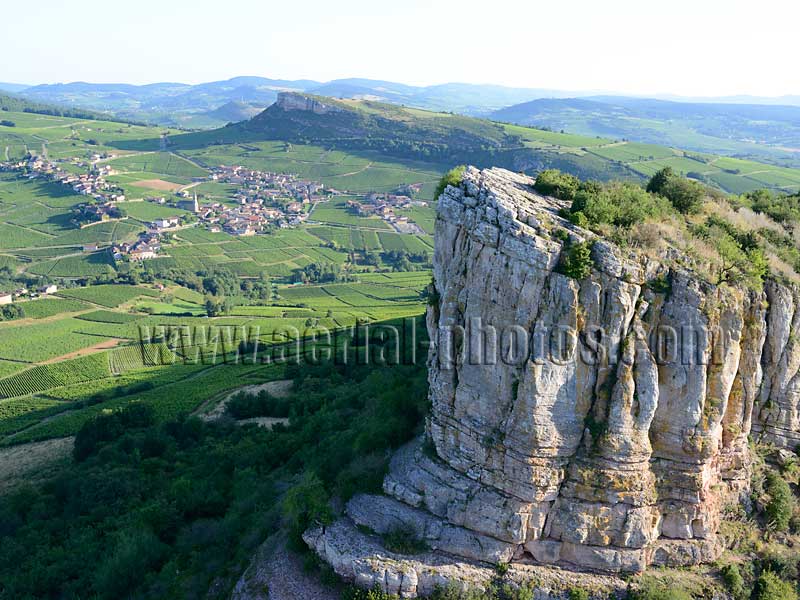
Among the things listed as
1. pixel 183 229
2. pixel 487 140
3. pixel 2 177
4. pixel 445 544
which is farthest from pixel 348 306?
pixel 2 177

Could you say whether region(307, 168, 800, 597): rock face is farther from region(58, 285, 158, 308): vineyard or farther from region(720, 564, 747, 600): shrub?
region(58, 285, 158, 308): vineyard

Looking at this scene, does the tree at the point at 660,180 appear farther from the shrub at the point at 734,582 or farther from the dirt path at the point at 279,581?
the dirt path at the point at 279,581

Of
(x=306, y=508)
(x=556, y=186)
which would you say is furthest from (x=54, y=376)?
(x=556, y=186)

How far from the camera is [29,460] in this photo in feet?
145

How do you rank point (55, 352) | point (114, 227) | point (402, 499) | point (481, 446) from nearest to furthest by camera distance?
point (481, 446) → point (402, 499) → point (55, 352) → point (114, 227)

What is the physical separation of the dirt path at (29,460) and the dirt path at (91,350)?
29.0 meters

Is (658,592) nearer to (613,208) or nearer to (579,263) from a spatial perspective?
(579,263)

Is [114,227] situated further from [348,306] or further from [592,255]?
[592,255]

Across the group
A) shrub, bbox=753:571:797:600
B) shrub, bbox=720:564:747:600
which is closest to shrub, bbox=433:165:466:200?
shrub, bbox=720:564:747:600

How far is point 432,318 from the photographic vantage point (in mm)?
22094

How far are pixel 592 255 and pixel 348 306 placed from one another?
275ft

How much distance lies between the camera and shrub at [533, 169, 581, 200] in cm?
2222

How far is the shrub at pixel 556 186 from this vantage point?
2222 centimetres

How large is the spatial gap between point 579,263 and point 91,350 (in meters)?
76.3
